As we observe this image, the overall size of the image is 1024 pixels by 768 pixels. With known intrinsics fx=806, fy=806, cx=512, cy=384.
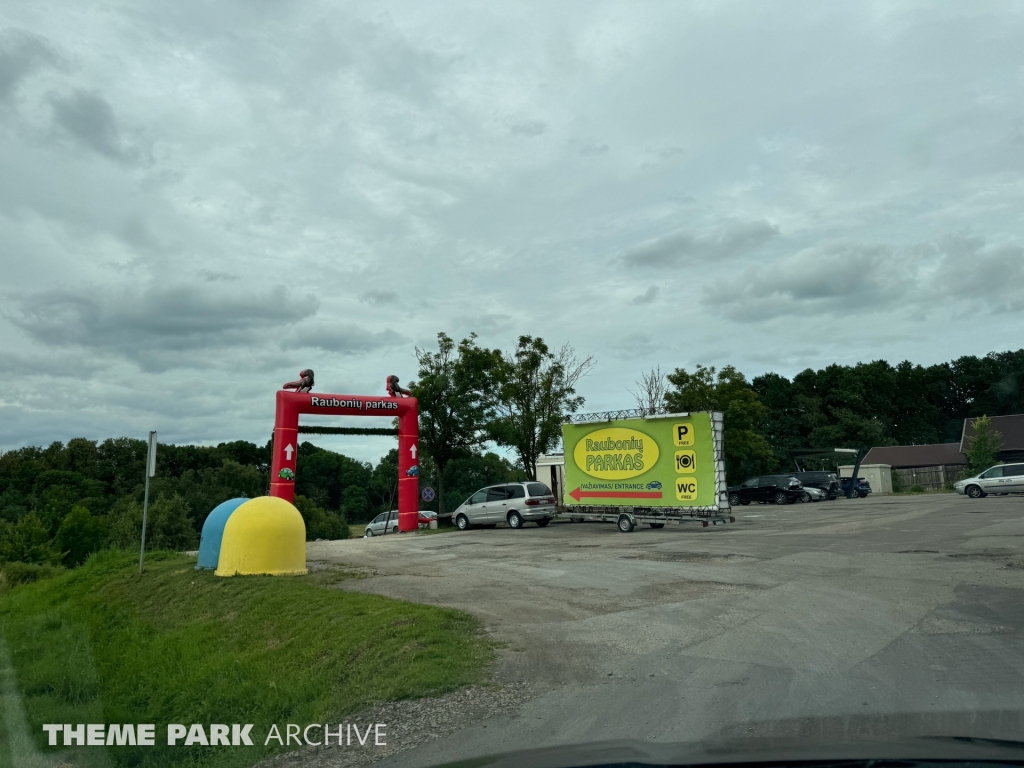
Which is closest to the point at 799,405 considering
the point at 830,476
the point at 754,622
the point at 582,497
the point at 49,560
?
the point at 830,476

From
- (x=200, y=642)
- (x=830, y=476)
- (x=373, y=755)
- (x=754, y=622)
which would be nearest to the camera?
(x=373, y=755)

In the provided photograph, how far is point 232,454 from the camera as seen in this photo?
78.6 meters

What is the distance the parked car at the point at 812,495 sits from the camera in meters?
43.0

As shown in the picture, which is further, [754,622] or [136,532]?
[136,532]

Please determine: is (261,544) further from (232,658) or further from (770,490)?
(770,490)

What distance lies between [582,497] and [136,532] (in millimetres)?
19861

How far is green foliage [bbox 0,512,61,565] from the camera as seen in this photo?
2792 cm

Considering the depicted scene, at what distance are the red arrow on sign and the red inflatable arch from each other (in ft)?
20.5

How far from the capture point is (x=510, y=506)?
28.6 m

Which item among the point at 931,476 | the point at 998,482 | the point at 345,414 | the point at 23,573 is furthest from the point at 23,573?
the point at 931,476

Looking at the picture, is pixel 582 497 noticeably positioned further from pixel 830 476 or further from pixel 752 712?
pixel 830 476

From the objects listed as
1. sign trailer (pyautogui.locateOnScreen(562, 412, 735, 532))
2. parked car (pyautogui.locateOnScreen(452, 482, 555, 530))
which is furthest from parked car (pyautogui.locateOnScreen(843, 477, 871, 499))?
sign trailer (pyautogui.locateOnScreen(562, 412, 735, 532))

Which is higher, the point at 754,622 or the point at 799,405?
the point at 799,405

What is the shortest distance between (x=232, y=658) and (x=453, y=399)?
79.0ft
